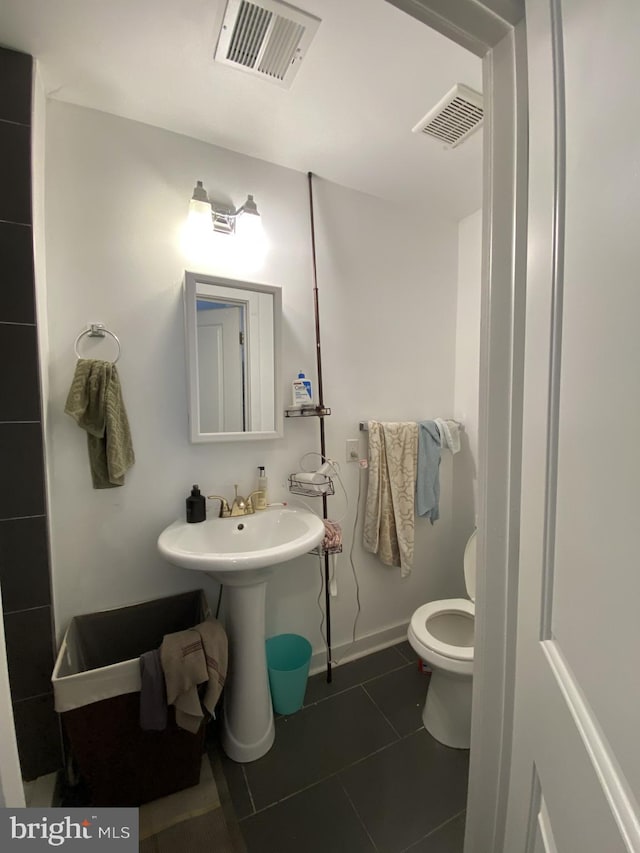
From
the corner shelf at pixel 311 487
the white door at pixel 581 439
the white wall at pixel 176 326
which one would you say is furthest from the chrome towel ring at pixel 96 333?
the white door at pixel 581 439

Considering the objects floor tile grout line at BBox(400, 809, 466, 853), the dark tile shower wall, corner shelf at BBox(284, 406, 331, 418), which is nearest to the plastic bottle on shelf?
corner shelf at BBox(284, 406, 331, 418)

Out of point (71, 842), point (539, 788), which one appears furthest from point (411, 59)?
point (71, 842)

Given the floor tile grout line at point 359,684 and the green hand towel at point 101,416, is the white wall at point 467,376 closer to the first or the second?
the floor tile grout line at point 359,684

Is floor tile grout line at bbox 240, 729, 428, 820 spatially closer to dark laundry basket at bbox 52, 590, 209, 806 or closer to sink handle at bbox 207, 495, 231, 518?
dark laundry basket at bbox 52, 590, 209, 806

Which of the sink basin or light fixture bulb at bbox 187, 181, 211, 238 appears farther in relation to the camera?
light fixture bulb at bbox 187, 181, 211, 238

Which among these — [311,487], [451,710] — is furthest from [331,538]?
[451,710]

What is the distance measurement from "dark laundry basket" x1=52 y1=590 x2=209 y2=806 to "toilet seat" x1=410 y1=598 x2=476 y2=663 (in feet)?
2.87

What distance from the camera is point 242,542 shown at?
140 centimetres

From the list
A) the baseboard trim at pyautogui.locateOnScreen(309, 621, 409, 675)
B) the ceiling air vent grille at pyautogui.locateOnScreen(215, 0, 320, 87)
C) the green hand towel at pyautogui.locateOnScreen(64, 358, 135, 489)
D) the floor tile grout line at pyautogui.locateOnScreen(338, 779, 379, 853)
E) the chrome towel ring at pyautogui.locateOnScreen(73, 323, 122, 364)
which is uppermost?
the ceiling air vent grille at pyautogui.locateOnScreen(215, 0, 320, 87)

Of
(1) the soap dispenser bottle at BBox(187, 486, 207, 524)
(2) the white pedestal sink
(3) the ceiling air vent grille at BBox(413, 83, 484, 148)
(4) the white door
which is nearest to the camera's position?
(4) the white door

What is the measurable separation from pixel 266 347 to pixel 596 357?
4.24 ft

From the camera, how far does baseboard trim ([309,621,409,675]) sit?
1766mm

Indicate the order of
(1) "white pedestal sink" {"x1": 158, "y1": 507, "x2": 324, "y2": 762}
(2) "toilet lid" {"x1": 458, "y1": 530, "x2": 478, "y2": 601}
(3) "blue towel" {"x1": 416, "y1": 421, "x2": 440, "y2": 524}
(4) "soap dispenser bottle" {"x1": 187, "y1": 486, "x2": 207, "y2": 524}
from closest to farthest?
(1) "white pedestal sink" {"x1": 158, "y1": 507, "x2": 324, "y2": 762}, (4) "soap dispenser bottle" {"x1": 187, "y1": 486, "x2": 207, "y2": 524}, (2) "toilet lid" {"x1": 458, "y1": 530, "x2": 478, "y2": 601}, (3) "blue towel" {"x1": 416, "y1": 421, "x2": 440, "y2": 524}

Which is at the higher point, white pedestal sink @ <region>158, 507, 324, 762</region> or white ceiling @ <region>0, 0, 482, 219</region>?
white ceiling @ <region>0, 0, 482, 219</region>
